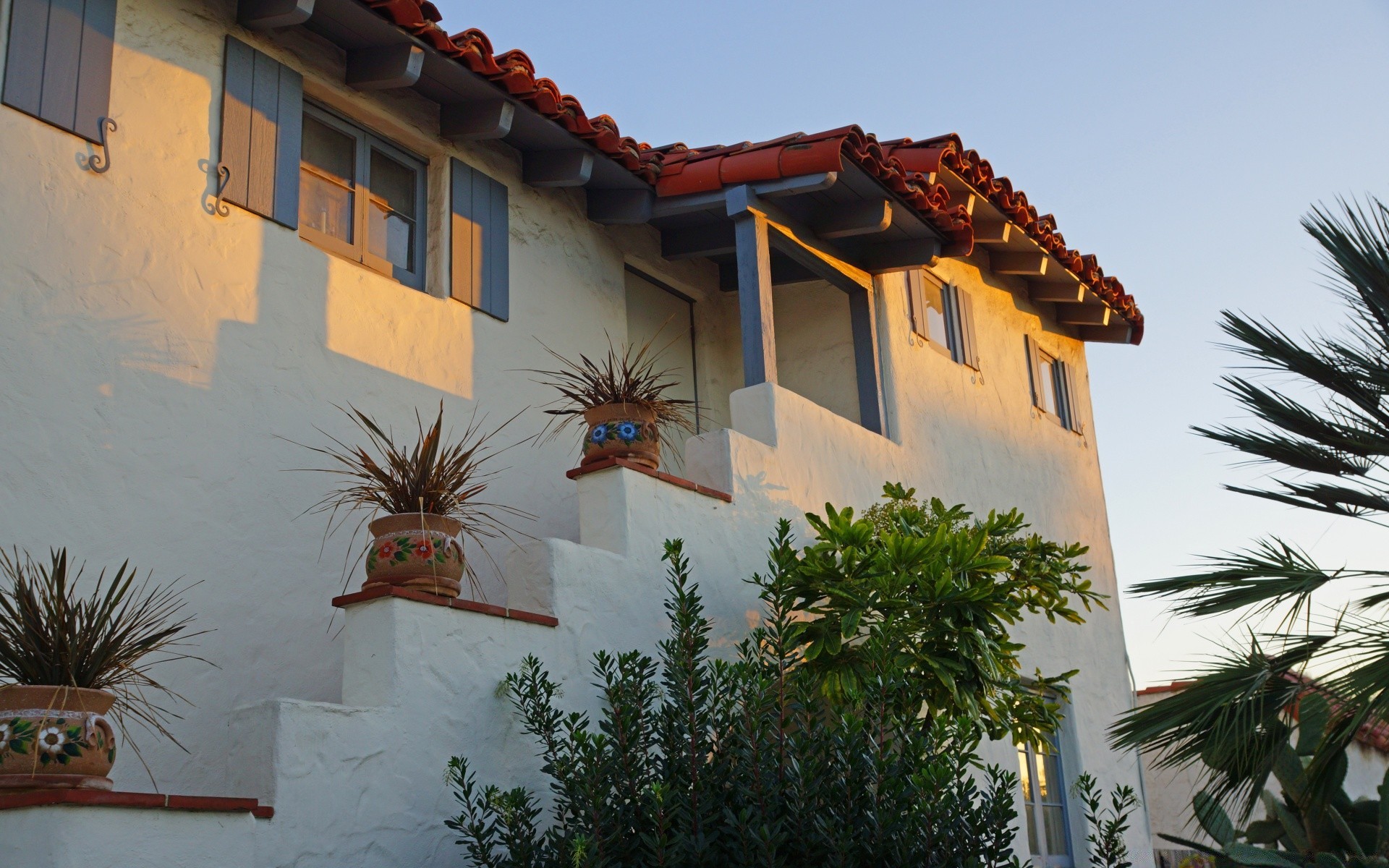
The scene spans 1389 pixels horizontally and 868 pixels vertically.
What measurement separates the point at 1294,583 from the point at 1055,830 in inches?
175

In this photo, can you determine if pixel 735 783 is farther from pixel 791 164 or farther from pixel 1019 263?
pixel 1019 263

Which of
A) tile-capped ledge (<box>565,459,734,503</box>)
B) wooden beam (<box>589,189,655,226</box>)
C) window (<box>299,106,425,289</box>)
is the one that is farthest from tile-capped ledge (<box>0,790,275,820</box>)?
wooden beam (<box>589,189,655,226</box>)

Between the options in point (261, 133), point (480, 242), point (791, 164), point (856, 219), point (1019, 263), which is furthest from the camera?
point (1019, 263)

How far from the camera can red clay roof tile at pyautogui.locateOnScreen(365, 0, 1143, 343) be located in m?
7.07

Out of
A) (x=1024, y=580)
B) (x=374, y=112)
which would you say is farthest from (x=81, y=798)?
(x=1024, y=580)

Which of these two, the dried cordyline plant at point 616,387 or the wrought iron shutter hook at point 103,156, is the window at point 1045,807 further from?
the wrought iron shutter hook at point 103,156

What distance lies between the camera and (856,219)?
8.81 meters

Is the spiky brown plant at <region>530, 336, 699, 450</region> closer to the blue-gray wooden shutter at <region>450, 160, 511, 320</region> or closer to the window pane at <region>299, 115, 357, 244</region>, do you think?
the blue-gray wooden shutter at <region>450, 160, 511, 320</region>


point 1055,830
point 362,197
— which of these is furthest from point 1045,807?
point 362,197

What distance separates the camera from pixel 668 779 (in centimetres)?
507

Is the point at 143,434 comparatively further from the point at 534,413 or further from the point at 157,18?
the point at 534,413

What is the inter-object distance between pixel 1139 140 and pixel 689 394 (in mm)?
4686

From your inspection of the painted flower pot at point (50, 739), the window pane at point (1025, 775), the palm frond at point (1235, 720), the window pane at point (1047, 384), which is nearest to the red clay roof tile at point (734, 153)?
the window pane at point (1047, 384)

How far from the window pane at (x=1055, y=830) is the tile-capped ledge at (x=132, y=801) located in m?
6.97
